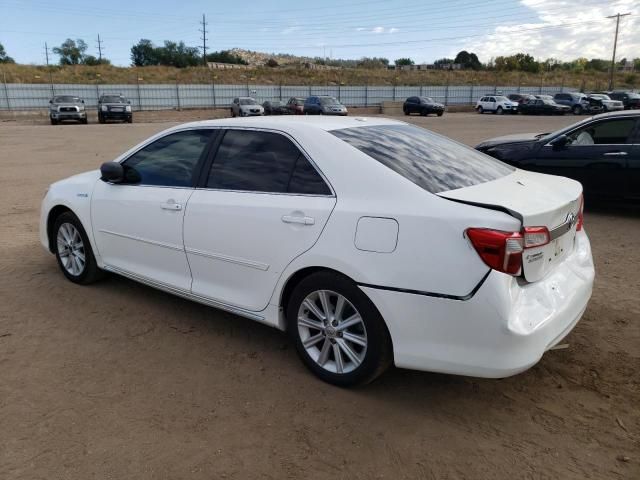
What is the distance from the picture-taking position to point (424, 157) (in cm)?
346

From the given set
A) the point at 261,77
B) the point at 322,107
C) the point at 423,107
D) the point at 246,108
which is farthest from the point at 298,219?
the point at 261,77

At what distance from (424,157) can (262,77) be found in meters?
70.7

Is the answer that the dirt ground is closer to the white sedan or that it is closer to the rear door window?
the white sedan

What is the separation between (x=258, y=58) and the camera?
15275 centimetres

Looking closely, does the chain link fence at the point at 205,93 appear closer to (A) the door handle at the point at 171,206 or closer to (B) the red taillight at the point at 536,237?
(A) the door handle at the point at 171,206

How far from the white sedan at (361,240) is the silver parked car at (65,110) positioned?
3198 cm

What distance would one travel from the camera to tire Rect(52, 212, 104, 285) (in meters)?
4.97

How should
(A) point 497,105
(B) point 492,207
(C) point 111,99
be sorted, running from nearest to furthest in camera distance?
(B) point 492,207 < (C) point 111,99 < (A) point 497,105

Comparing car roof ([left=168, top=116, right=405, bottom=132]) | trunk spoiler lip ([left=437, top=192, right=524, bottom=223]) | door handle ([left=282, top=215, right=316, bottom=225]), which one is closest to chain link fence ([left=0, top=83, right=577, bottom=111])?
car roof ([left=168, top=116, right=405, bottom=132])

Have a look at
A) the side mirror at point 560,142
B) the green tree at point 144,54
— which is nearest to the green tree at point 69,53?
the green tree at point 144,54

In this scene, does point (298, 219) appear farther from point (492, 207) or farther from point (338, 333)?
point (492, 207)

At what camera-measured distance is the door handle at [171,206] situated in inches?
156

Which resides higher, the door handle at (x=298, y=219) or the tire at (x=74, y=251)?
the door handle at (x=298, y=219)

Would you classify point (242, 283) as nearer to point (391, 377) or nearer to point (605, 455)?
point (391, 377)
